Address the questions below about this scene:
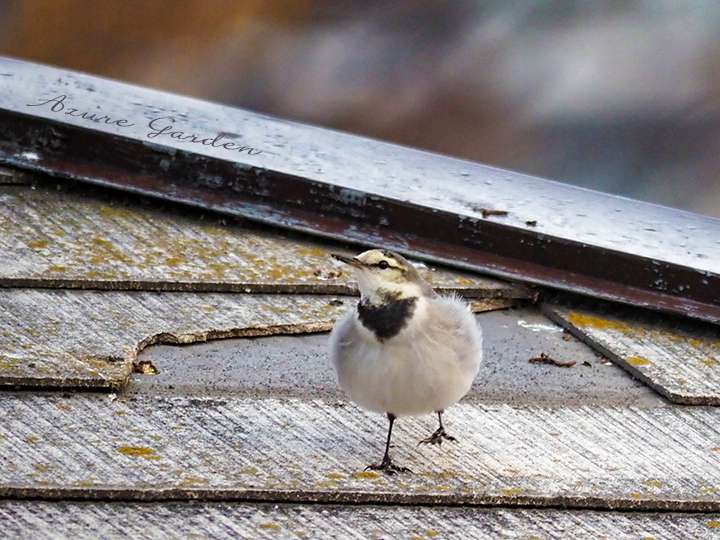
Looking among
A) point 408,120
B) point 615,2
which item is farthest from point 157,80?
point 615,2

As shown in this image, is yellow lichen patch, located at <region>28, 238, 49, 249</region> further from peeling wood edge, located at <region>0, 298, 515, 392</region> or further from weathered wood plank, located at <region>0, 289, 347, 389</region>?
peeling wood edge, located at <region>0, 298, 515, 392</region>

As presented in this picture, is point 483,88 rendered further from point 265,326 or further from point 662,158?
point 265,326

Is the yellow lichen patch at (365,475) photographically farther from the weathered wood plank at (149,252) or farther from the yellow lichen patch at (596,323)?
the yellow lichen patch at (596,323)

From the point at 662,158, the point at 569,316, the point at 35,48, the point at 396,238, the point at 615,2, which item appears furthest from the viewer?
the point at 615,2

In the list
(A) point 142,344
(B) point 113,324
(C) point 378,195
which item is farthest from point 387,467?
(C) point 378,195

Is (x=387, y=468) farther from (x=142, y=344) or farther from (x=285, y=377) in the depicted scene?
(x=142, y=344)

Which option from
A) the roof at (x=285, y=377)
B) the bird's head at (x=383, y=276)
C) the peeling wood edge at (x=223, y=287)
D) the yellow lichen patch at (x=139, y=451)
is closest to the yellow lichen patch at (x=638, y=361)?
the roof at (x=285, y=377)

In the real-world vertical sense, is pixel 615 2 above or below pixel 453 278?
above
